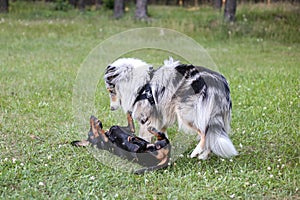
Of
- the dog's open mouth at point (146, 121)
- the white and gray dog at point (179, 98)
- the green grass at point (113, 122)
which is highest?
the white and gray dog at point (179, 98)

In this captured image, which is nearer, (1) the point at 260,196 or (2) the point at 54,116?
(1) the point at 260,196

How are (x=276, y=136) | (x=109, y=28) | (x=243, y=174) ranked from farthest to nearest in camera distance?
1. (x=109, y=28)
2. (x=276, y=136)
3. (x=243, y=174)

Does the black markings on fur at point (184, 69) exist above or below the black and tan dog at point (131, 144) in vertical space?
above

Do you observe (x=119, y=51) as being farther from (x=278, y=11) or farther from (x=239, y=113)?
(x=278, y=11)

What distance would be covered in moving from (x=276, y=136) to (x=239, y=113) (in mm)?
949

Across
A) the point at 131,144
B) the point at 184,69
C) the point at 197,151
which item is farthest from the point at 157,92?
the point at 197,151

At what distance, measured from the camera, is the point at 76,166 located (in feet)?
14.0

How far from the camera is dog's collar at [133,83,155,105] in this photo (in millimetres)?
4426

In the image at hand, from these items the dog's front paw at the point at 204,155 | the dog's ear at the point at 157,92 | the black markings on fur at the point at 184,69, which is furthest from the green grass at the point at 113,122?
the black markings on fur at the point at 184,69

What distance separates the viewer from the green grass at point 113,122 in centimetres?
380

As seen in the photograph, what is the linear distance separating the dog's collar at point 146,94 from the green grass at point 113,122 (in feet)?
2.27

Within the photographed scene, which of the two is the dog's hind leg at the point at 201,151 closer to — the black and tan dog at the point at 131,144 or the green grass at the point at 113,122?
the green grass at the point at 113,122

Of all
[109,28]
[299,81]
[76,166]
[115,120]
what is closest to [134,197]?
[76,166]

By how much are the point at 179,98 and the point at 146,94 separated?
13.6 inches
